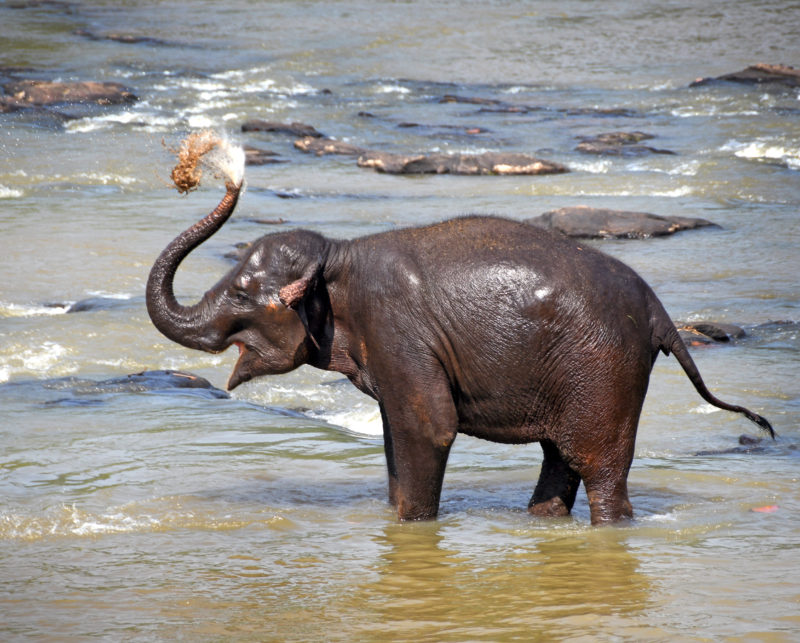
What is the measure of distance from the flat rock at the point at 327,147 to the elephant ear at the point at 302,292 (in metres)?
18.1

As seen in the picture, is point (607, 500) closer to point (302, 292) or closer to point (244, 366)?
point (302, 292)

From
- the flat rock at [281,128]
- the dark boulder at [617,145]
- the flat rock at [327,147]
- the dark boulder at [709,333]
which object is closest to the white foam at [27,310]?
the dark boulder at [709,333]

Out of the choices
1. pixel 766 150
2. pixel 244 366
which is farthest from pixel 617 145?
pixel 244 366

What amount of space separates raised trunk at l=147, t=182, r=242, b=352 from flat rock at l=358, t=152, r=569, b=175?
16.3 m

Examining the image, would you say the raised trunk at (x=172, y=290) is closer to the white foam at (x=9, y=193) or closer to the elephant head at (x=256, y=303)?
the elephant head at (x=256, y=303)

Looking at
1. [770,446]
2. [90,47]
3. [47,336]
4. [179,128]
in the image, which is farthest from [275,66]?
[770,446]

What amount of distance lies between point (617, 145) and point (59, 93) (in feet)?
41.1

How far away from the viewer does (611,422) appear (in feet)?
20.6

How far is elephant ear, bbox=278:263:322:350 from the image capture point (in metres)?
6.40

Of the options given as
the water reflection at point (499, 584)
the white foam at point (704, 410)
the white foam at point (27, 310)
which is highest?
the water reflection at point (499, 584)

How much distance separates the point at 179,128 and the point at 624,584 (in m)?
22.9

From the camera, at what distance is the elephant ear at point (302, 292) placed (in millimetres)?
6402

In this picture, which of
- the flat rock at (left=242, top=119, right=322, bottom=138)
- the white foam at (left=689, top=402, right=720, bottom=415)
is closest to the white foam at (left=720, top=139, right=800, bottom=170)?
the flat rock at (left=242, top=119, right=322, bottom=138)

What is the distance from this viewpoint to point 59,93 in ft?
94.4
